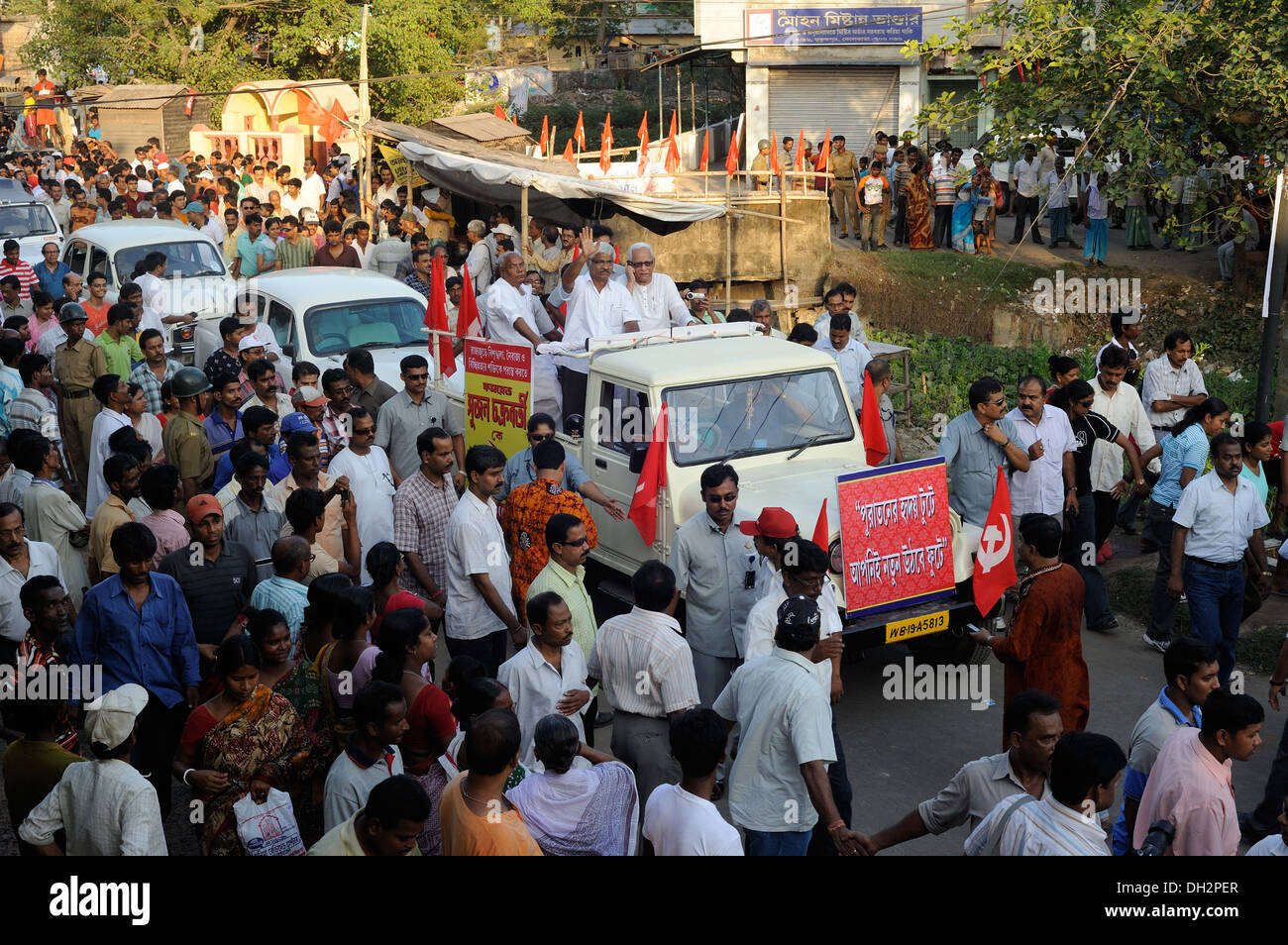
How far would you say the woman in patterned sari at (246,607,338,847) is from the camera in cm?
517

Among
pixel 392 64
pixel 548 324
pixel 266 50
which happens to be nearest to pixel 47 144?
pixel 266 50

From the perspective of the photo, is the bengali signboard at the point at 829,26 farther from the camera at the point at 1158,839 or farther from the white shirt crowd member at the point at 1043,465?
the camera at the point at 1158,839

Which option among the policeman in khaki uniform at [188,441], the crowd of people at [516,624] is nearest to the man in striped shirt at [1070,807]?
the crowd of people at [516,624]

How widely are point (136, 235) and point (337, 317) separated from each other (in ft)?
15.2

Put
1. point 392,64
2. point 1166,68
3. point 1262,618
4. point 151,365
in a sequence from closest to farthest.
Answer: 1. point 1262,618
2. point 151,365
3. point 1166,68
4. point 392,64

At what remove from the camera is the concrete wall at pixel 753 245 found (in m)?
21.2

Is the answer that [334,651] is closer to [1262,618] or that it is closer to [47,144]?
[1262,618]

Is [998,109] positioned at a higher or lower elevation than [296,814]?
higher

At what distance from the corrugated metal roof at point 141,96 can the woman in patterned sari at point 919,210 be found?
1903 cm

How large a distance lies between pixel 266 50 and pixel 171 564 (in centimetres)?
3146

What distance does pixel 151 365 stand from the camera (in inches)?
398

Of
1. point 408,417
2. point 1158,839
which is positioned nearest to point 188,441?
point 408,417

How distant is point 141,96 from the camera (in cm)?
3197

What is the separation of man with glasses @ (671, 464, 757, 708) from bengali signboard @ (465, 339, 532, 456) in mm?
2381
